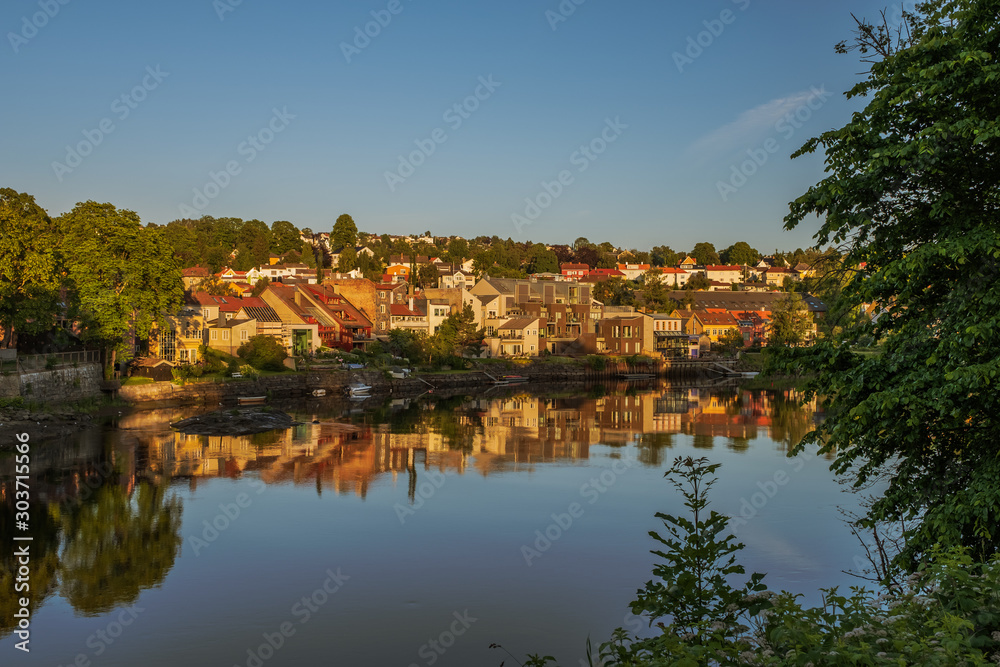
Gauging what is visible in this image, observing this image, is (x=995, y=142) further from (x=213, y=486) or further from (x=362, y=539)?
(x=213, y=486)

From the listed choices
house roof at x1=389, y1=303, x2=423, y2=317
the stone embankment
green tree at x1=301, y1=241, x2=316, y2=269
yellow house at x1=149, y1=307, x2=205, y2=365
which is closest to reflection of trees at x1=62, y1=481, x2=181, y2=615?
the stone embankment

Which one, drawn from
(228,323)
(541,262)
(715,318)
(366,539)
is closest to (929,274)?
(366,539)

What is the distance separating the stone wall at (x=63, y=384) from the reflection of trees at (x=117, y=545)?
1241cm

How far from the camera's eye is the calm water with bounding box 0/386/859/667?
40.3ft

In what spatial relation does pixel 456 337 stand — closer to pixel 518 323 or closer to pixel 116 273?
pixel 518 323

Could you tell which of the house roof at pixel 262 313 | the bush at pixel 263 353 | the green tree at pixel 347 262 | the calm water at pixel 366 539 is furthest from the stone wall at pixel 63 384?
the green tree at pixel 347 262

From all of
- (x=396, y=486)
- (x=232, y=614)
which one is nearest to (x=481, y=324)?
(x=396, y=486)

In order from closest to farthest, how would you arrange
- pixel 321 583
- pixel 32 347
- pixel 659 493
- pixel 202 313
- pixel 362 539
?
pixel 321 583, pixel 362 539, pixel 659 493, pixel 32 347, pixel 202 313

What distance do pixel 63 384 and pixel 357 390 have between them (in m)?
17.4

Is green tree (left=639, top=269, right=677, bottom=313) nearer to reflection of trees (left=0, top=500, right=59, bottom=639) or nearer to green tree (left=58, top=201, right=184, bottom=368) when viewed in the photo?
green tree (left=58, top=201, right=184, bottom=368)

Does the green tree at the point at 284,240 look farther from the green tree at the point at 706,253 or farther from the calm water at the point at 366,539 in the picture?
the calm water at the point at 366,539

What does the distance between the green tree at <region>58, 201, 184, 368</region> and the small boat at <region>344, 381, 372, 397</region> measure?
11436 mm

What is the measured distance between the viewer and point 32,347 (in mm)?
37938

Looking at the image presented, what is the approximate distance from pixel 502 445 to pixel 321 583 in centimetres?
1652
